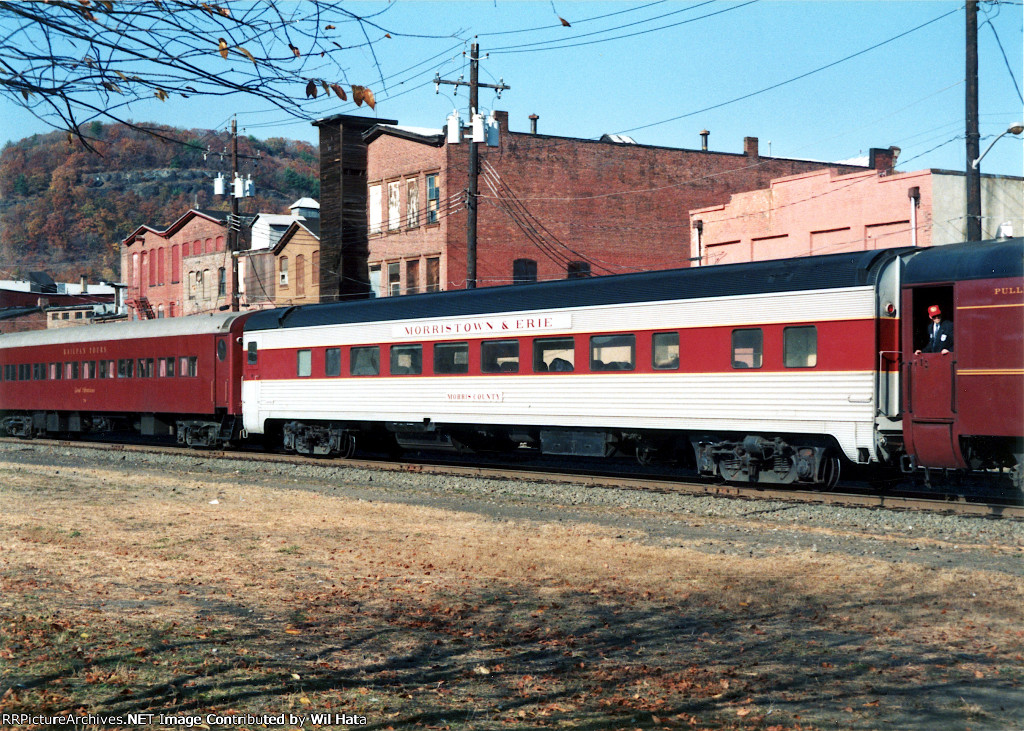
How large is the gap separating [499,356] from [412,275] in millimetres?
28559

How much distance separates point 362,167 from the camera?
52438 millimetres

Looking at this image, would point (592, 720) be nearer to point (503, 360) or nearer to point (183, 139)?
point (183, 139)

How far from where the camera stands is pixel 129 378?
105 ft

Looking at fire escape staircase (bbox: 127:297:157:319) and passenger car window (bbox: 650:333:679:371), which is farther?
fire escape staircase (bbox: 127:297:157:319)

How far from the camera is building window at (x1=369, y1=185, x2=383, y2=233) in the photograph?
5134 centimetres

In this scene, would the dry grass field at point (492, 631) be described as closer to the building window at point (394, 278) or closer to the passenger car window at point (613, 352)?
the passenger car window at point (613, 352)

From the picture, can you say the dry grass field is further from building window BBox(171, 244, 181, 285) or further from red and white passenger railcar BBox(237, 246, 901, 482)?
building window BBox(171, 244, 181, 285)

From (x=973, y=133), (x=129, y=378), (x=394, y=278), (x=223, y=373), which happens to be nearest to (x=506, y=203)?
(x=394, y=278)

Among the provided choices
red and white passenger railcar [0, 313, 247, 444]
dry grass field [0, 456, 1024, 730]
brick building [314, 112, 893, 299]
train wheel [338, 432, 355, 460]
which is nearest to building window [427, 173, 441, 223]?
brick building [314, 112, 893, 299]

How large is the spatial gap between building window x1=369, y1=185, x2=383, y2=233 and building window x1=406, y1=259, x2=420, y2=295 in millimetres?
3265

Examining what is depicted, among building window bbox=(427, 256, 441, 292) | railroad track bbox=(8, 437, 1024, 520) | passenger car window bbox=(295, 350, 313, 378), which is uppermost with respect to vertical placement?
building window bbox=(427, 256, 441, 292)

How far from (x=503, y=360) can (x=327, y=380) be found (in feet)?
18.9

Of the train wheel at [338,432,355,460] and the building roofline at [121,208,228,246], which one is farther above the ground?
the building roofline at [121,208,228,246]

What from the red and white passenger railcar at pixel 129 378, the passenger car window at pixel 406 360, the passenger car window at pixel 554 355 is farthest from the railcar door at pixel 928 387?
the red and white passenger railcar at pixel 129 378
